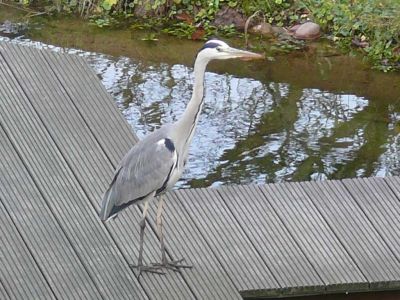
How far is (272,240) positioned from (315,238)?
9.0 inches

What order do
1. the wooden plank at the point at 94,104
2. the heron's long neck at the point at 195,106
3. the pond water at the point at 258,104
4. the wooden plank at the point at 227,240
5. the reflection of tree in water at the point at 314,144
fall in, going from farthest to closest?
the pond water at the point at 258,104
the reflection of tree in water at the point at 314,144
the wooden plank at the point at 94,104
the wooden plank at the point at 227,240
the heron's long neck at the point at 195,106

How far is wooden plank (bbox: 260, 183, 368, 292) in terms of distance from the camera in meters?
5.32

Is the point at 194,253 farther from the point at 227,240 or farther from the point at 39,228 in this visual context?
the point at 39,228

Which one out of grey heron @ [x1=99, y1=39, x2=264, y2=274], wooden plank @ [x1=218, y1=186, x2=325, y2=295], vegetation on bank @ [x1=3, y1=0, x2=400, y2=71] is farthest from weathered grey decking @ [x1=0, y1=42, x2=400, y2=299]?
vegetation on bank @ [x1=3, y1=0, x2=400, y2=71]

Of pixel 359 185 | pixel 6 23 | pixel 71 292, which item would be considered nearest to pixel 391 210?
pixel 359 185

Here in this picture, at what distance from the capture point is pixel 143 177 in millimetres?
5031

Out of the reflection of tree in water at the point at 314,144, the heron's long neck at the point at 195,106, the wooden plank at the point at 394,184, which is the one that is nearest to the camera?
the heron's long neck at the point at 195,106

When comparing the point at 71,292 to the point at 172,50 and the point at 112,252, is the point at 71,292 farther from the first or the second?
the point at 172,50

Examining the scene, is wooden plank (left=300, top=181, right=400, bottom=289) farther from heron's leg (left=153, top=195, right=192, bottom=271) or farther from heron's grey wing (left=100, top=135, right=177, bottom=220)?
heron's grey wing (left=100, top=135, right=177, bottom=220)

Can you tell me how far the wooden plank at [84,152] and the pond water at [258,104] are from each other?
4.69 feet

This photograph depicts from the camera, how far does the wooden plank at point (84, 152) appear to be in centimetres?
507

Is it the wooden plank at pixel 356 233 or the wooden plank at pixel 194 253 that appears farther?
the wooden plank at pixel 356 233

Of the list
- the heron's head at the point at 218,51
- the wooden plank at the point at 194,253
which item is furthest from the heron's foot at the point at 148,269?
the heron's head at the point at 218,51

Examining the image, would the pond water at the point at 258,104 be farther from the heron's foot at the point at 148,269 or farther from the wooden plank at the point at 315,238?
the heron's foot at the point at 148,269
